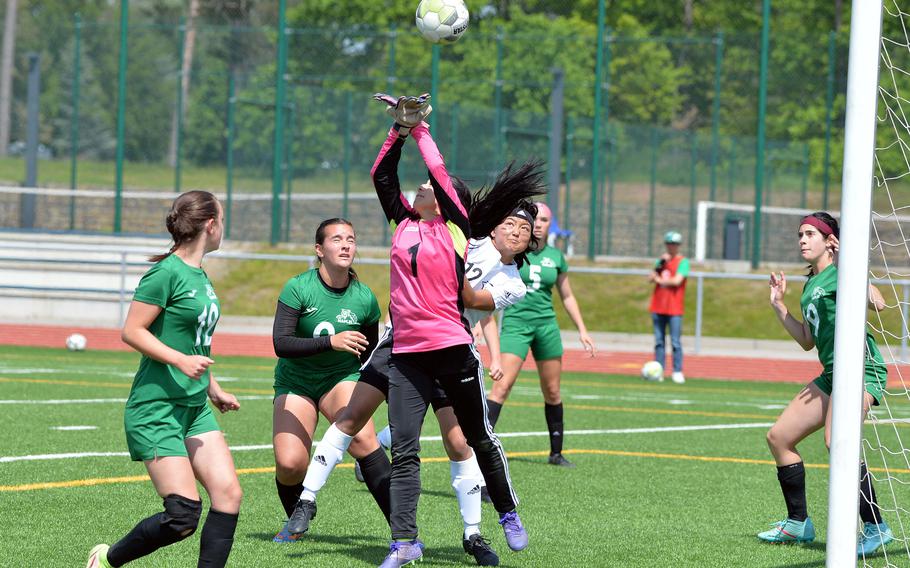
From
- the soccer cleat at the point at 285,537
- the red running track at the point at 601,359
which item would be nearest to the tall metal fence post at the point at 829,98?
the red running track at the point at 601,359

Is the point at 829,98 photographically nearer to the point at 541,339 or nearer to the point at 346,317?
the point at 541,339

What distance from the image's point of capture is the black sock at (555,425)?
10.1 meters

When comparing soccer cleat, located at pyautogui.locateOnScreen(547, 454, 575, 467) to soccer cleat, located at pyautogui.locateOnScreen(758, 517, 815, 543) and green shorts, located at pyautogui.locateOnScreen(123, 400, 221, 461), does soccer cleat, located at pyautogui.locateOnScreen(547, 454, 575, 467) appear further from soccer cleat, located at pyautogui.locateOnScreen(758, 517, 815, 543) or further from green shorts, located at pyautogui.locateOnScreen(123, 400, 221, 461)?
green shorts, located at pyautogui.locateOnScreen(123, 400, 221, 461)

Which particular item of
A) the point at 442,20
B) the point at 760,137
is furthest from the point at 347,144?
the point at 442,20

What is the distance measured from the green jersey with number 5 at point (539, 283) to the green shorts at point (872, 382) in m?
3.18

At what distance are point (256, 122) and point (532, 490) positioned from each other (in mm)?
24424

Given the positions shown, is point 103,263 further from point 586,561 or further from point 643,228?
point 586,561

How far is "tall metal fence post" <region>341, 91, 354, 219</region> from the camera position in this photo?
3266cm

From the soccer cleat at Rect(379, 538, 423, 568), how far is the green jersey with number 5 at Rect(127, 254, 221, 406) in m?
1.26

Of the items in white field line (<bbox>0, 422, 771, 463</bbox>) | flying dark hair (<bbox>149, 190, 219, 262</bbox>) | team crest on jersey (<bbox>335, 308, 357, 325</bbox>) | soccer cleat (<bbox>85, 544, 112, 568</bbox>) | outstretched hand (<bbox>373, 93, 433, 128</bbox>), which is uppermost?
outstretched hand (<bbox>373, 93, 433, 128</bbox>)

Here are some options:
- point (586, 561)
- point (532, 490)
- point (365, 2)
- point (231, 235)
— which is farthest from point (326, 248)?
point (365, 2)

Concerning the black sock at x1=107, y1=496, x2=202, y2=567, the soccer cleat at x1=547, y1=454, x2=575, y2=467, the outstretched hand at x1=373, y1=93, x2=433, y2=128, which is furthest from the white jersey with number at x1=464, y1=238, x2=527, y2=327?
the soccer cleat at x1=547, y1=454, x2=575, y2=467

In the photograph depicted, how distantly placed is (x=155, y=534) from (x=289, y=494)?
1.90 m

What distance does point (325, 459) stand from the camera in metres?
6.82
